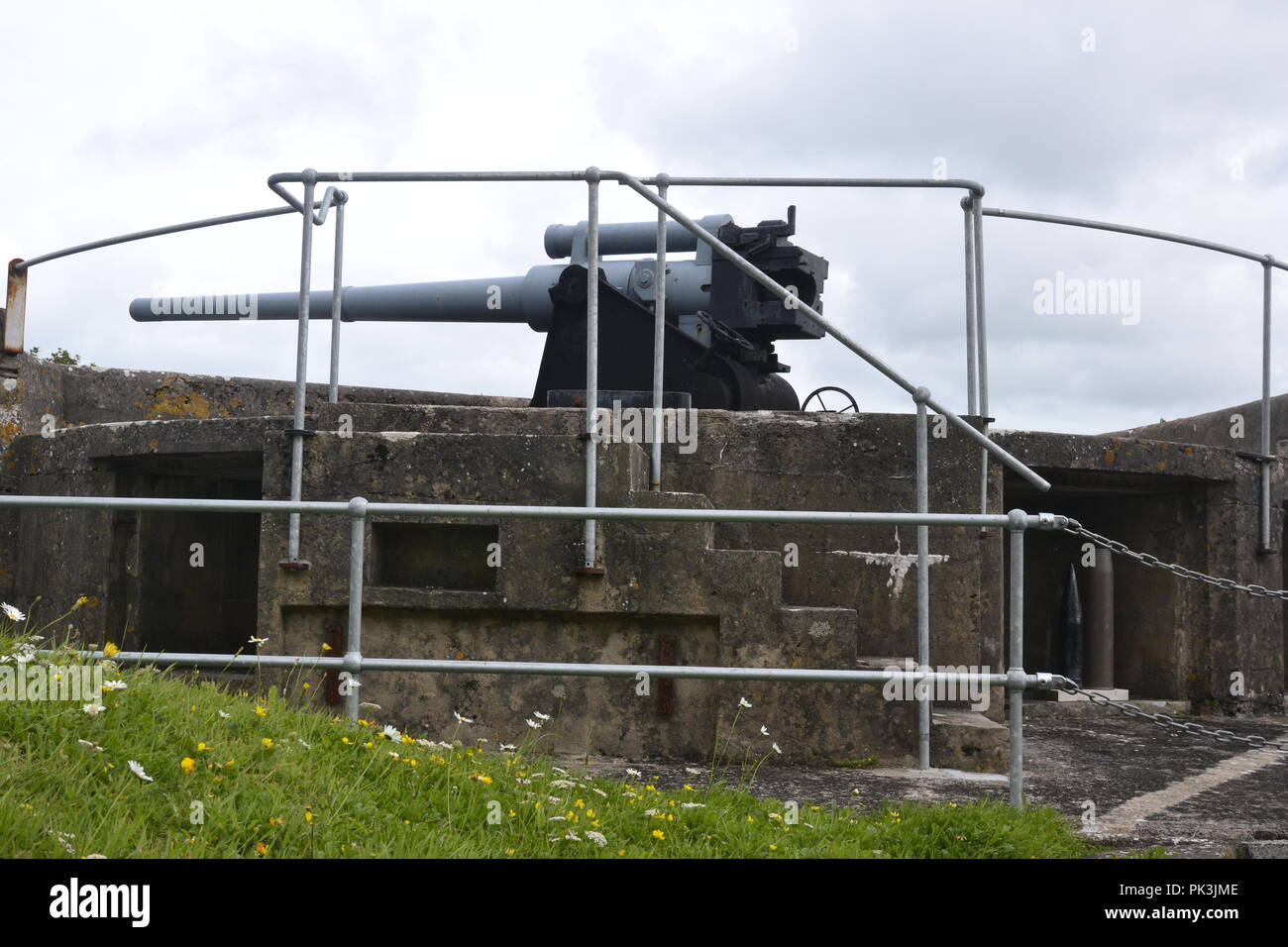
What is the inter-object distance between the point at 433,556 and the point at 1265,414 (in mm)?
4925

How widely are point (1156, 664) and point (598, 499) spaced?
165 inches

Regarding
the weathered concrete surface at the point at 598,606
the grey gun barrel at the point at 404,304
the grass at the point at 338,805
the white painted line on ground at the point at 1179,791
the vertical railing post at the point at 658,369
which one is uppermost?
the grey gun barrel at the point at 404,304

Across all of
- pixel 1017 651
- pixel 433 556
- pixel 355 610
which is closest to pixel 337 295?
pixel 433 556

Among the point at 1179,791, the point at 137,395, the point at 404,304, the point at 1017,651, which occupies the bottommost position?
the point at 1179,791

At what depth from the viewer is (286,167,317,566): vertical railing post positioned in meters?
5.32

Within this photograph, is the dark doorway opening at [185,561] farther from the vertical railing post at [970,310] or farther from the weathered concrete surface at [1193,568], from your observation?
the weathered concrete surface at [1193,568]

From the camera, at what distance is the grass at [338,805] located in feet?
9.43

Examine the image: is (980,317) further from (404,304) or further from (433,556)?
(404,304)

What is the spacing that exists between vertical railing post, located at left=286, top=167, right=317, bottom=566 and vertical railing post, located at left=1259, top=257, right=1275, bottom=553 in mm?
5148

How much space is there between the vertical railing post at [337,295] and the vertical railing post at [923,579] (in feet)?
8.61

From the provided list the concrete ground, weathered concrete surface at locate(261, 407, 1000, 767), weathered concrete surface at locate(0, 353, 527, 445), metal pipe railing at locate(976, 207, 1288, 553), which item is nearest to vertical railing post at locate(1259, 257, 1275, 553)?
metal pipe railing at locate(976, 207, 1288, 553)

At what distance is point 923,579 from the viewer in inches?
198

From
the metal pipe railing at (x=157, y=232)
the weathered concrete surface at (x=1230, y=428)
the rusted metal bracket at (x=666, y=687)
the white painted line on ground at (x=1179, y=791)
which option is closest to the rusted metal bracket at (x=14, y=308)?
the metal pipe railing at (x=157, y=232)
